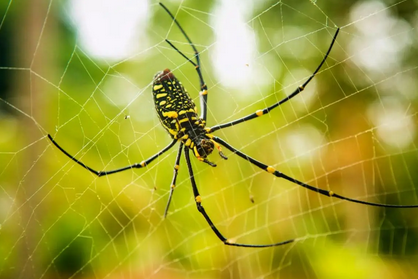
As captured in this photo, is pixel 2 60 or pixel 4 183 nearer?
pixel 4 183

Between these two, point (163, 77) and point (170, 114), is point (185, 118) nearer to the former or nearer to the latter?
point (170, 114)

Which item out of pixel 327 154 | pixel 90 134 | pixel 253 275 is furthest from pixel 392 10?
pixel 90 134

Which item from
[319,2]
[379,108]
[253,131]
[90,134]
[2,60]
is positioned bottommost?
[379,108]

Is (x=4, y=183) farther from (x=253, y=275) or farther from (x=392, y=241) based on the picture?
(x=392, y=241)

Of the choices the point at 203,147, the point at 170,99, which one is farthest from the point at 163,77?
the point at 203,147

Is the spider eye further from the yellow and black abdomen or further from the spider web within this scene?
the spider web

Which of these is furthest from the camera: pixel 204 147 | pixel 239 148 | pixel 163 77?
pixel 239 148

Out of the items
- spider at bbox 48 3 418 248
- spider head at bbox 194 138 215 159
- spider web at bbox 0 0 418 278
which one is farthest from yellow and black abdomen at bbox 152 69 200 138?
spider web at bbox 0 0 418 278

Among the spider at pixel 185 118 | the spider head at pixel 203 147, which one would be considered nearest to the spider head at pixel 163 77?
the spider at pixel 185 118
